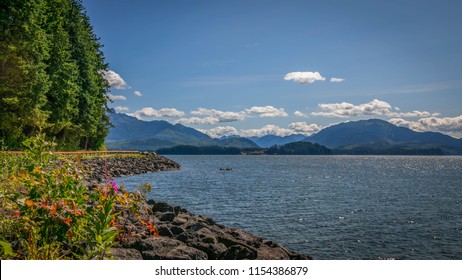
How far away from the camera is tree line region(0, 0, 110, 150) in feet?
119

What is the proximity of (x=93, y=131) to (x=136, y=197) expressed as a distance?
167 ft

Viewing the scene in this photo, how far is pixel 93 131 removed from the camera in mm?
57438

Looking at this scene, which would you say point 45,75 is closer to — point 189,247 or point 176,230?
point 176,230

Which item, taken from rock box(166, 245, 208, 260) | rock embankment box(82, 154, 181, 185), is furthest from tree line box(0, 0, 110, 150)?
rock box(166, 245, 208, 260)

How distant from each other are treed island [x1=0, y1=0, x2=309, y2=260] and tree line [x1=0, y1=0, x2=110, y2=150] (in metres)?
0.11

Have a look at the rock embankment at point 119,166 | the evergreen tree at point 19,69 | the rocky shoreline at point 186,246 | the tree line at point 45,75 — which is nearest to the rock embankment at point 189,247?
the rocky shoreline at point 186,246

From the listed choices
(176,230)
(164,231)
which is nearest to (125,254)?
(164,231)

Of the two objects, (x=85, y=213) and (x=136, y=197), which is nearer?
(x=85, y=213)

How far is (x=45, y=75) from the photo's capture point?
39.5 metres

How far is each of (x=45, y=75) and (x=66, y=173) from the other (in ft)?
113
